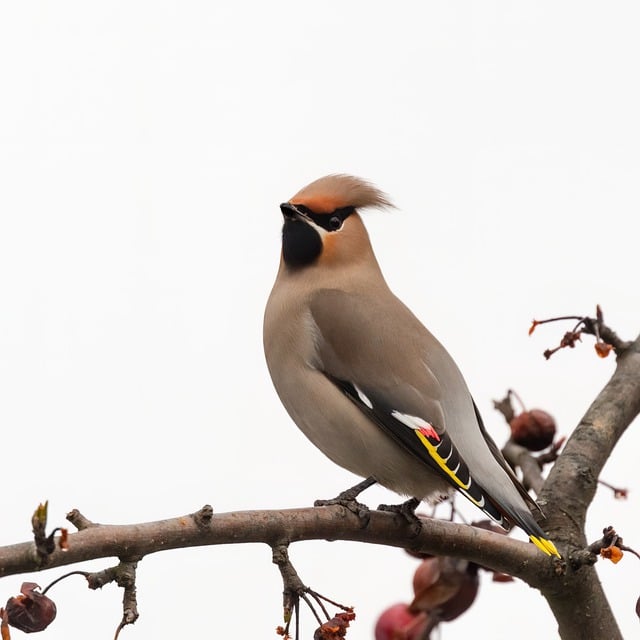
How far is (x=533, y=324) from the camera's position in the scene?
3.30 meters

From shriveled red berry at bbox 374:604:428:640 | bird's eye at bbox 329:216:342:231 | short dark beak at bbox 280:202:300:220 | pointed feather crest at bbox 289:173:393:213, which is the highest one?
pointed feather crest at bbox 289:173:393:213

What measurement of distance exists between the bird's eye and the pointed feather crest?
25 millimetres

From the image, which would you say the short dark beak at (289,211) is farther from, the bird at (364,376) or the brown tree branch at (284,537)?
the brown tree branch at (284,537)

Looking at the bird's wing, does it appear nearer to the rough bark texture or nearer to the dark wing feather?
the dark wing feather

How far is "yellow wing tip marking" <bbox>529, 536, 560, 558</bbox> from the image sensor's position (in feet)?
9.16

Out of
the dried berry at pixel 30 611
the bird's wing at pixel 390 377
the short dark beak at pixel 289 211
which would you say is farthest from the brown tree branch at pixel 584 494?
the dried berry at pixel 30 611

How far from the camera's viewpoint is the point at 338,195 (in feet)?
11.9

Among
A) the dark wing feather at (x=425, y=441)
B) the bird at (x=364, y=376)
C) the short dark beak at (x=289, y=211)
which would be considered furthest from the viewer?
the short dark beak at (x=289, y=211)

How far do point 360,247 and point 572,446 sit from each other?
0.89 m

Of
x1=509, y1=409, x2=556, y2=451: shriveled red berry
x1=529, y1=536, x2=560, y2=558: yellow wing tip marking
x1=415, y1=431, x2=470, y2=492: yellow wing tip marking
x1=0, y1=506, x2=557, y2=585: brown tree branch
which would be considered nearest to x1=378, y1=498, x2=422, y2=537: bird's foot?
x1=0, y1=506, x2=557, y2=585: brown tree branch

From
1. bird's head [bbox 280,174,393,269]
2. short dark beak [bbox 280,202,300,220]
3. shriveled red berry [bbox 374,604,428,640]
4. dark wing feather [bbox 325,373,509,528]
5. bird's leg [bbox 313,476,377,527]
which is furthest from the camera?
bird's head [bbox 280,174,393,269]

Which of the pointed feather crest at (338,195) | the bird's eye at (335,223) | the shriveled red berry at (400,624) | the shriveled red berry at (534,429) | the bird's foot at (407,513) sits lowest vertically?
the shriveled red berry at (400,624)

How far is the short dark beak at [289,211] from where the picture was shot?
A: 3447mm

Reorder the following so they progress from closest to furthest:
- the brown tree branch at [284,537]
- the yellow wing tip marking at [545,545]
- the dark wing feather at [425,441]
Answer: the brown tree branch at [284,537], the yellow wing tip marking at [545,545], the dark wing feather at [425,441]
